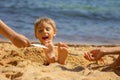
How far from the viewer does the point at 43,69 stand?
3529 millimetres

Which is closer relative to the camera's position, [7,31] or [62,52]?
[7,31]

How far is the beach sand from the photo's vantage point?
10.8 feet

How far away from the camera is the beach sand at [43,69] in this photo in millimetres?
3303

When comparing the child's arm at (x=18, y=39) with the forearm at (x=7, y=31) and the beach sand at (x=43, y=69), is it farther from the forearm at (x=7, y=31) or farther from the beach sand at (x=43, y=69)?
the beach sand at (x=43, y=69)

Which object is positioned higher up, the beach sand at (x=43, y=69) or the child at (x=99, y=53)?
the child at (x=99, y=53)

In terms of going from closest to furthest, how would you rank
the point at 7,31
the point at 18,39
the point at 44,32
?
the point at 18,39 < the point at 7,31 < the point at 44,32

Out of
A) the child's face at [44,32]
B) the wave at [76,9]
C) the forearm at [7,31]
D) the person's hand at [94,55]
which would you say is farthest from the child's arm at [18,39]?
the wave at [76,9]

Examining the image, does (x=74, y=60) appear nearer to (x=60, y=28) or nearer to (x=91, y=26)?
(x=60, y=28)

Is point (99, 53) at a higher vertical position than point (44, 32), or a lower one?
lower

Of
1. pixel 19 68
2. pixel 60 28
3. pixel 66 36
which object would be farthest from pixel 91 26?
pixel 19 68

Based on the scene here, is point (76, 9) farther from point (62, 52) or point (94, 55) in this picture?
point (94, 55)

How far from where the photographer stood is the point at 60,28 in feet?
24.6

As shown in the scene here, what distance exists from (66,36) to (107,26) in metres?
1.65

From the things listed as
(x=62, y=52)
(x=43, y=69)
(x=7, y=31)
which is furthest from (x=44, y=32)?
(x=43, y=69)
